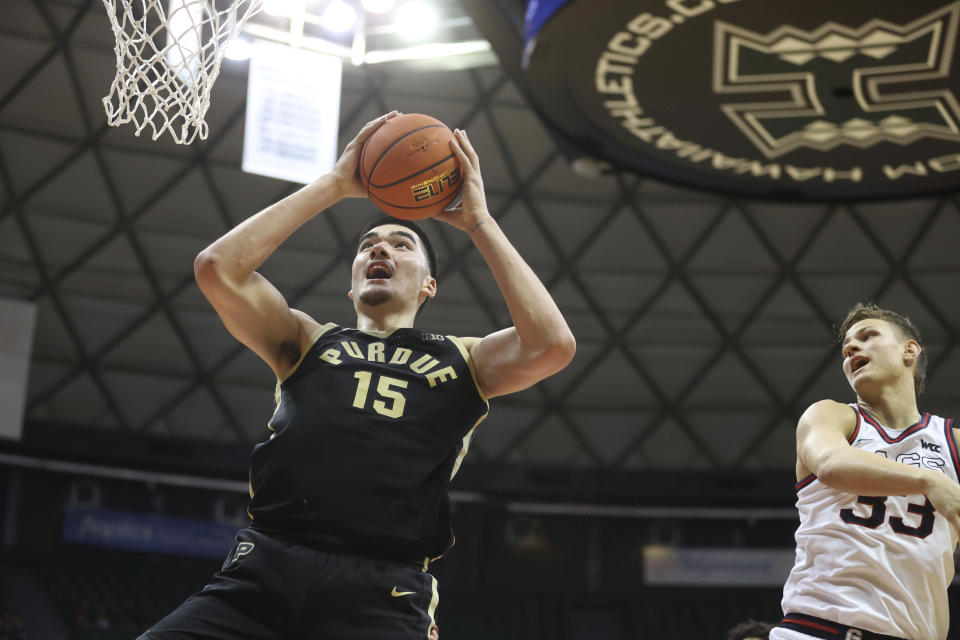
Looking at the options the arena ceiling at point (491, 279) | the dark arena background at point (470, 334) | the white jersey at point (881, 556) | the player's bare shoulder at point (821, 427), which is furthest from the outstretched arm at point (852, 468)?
the arena ceiling at point (491, 279)

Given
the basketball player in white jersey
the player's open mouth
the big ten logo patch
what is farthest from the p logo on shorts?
the basketball player in white jersey

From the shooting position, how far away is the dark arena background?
1781 centimetres

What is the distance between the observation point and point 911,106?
31.9 ft

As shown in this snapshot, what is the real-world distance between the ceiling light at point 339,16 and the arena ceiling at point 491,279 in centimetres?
131

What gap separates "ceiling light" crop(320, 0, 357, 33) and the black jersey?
43.7 feet

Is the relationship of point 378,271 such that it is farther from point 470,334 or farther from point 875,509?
point 470,334

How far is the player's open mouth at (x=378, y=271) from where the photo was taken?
14.3ft

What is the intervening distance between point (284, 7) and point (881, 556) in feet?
48.0

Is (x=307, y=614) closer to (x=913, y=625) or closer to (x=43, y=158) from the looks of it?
(x=913, y=625)

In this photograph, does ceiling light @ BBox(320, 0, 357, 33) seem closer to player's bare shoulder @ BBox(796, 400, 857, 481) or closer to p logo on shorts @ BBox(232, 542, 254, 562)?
player's bare shoulder @ BBox(796, 400, 857, 481)

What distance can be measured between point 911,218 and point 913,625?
16.3 metres

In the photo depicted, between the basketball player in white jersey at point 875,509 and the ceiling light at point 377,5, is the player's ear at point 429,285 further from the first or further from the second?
the ceiling light at point 377,5

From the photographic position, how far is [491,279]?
20.0m

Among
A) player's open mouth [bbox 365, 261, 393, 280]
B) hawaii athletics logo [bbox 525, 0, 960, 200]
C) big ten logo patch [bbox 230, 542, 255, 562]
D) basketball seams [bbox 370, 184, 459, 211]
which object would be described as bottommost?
big ten logo patch [bbox 230, 542, 255, 562]
